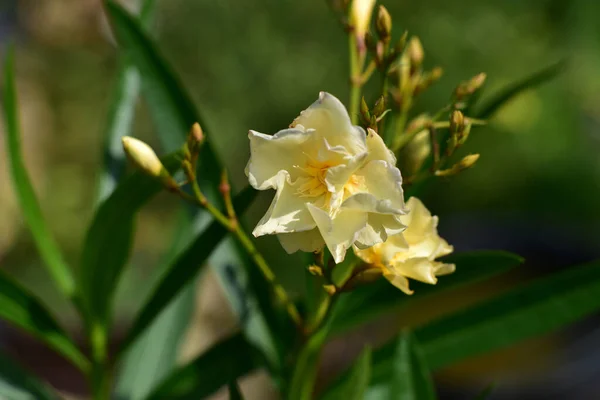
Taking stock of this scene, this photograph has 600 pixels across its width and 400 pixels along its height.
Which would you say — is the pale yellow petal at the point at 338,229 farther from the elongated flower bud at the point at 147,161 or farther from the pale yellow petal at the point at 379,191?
the elongated flower bud at the point at 147,161

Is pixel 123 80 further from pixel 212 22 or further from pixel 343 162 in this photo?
pixel 212 22

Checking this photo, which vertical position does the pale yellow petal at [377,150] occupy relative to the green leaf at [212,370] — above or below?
above

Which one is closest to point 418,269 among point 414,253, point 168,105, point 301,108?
point 414,253

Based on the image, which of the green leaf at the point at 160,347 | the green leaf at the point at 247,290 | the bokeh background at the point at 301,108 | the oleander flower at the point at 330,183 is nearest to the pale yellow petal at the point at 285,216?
the oleander flower at the point at 330,183

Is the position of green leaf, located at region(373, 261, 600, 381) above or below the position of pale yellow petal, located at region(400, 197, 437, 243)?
below

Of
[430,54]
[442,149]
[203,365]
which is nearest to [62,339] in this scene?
[203,365]

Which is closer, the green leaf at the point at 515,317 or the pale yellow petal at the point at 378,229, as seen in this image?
the pale yellow petal at the point at 378,229

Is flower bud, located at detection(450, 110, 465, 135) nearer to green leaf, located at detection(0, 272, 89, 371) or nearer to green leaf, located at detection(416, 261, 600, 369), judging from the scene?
green leaf, located at detection(416, 261, 600, 369)

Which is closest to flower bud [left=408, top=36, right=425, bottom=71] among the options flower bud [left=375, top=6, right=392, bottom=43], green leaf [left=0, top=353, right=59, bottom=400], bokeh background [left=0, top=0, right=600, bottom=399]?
flower bud [left=375, top=6, right=392, bottom=43]
